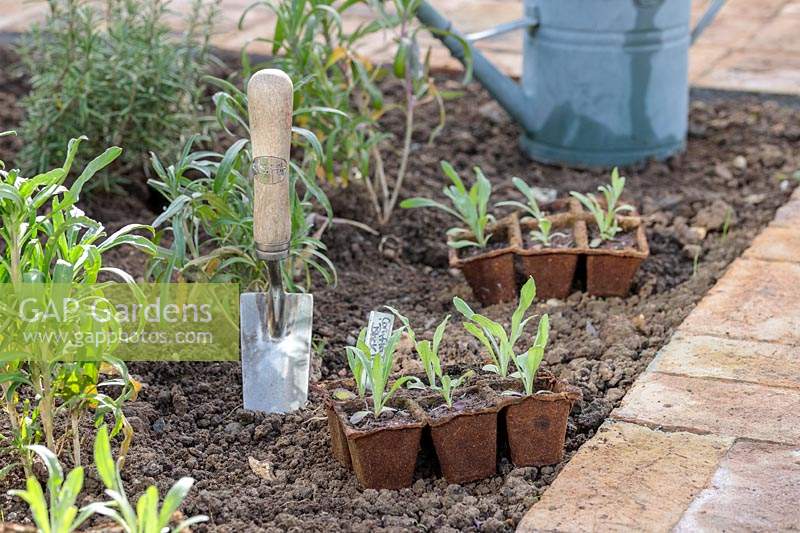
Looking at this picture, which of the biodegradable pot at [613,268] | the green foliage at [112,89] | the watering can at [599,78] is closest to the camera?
the biodegradable pot at [613,268]

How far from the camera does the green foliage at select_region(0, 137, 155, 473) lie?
1.83m

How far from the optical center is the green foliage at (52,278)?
1828 millimetres

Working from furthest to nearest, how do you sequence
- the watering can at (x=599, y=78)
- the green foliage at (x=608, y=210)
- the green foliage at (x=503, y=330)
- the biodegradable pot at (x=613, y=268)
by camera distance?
the watering can at (x=599, y=78) → the green foliage at (x=608, y=210) → the biodegradable pot at (x=613, y=268) → the green foliage at (x=503, y=330)

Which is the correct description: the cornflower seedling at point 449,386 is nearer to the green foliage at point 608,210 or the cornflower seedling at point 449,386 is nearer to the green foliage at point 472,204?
the green foliage at point 472,204

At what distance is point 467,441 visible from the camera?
201 cm

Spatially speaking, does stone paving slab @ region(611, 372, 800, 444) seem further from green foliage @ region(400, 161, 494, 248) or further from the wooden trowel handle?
the wooden trowel handle

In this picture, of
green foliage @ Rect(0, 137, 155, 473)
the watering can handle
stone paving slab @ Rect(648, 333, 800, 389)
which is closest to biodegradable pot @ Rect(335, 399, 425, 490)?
green foliage @ Rect(0, 137, 155, 473)

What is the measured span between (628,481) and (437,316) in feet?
2.79

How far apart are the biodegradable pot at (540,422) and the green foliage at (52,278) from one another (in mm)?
643

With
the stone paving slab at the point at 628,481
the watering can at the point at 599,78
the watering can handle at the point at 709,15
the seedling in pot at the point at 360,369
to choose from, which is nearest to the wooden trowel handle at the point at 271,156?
the seedling in pot at the point at 360,369

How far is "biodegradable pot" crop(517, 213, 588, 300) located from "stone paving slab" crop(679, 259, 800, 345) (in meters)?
0.29

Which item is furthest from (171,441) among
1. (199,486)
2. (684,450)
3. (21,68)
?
(21,68)

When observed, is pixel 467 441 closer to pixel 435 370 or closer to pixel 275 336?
pixel 435 370

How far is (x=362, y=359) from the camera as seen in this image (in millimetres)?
2016
